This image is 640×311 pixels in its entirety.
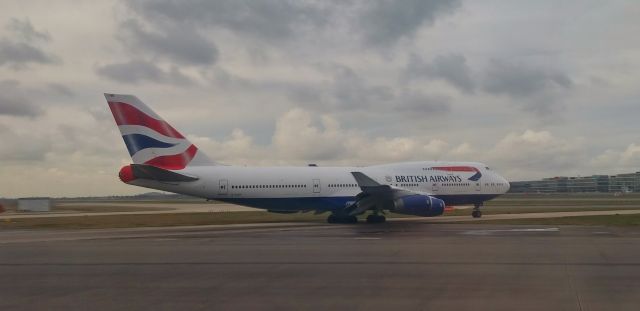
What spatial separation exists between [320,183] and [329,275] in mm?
23141

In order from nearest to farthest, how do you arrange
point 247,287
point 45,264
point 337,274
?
point 247,287 → point 337,274 → point 45,264

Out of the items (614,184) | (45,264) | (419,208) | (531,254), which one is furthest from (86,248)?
(614,184)

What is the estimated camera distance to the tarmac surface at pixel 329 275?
31.8 feet

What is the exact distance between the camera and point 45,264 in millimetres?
15164

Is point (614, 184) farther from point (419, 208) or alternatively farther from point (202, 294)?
point (202, 294)

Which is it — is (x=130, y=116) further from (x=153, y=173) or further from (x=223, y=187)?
(x=223, y=187)

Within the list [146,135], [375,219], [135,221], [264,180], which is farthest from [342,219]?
[135,221]

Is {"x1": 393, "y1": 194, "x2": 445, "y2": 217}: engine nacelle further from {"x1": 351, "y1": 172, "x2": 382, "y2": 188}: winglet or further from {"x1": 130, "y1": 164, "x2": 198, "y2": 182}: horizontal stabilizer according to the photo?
{"x1": 130, "y1": 164, "x2": 198, "y2": 182}: horizontal stabilizer

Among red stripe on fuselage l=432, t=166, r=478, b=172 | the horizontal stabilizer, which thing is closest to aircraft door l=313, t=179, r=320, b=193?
the horizontal stabilizer

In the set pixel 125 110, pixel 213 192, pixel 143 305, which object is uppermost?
pixel 125 110

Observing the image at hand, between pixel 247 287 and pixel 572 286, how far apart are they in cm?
588

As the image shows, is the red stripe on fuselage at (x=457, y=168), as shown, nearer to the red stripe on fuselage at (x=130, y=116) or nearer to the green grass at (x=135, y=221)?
the green grass at (x=135, y=221)

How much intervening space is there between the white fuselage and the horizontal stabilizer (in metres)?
0.45

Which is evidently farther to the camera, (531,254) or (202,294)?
(531,254)
